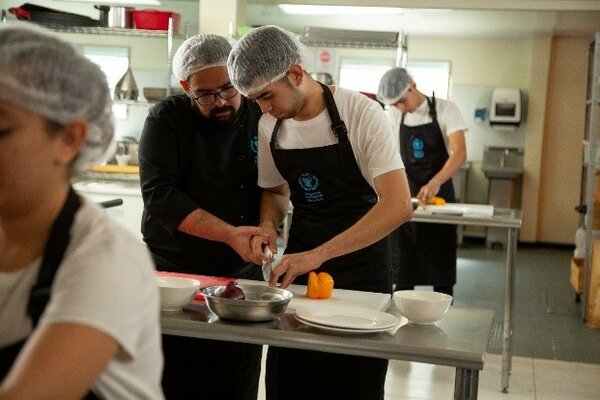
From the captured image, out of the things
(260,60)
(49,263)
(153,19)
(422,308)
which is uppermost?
(153,19)

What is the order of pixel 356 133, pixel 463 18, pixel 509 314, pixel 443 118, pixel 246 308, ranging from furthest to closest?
pixel 463 18 < pixel 443 118 < pixel 509 314 < pixel 356 133 < pixel 246 308

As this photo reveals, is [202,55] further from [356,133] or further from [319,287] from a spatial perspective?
[319,287]

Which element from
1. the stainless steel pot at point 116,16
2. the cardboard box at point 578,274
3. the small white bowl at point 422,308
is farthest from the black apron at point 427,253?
the small white bowl at point 422,308

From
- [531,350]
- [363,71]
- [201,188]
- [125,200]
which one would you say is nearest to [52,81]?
[201,188]

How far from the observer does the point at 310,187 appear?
2.61 m

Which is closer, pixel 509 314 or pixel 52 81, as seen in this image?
pixel 52 81

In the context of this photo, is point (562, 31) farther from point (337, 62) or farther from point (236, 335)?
point (236, 335)

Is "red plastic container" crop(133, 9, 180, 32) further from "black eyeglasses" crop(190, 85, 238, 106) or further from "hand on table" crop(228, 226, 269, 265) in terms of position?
"hand on table" crop(228, 226, 269, 265)

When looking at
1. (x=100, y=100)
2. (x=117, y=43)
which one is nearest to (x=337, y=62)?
(x=117, y=43)

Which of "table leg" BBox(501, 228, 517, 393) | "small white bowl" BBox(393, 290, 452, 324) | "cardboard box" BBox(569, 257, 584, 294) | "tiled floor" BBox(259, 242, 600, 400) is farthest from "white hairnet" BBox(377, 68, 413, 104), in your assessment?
"small white bowl" BBox(393, 290, 452, 324)

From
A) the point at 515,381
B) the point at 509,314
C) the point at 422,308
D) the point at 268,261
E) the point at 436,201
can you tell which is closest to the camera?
the point at 422,308

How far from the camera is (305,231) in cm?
266

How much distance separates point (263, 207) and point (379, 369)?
0.66 meters

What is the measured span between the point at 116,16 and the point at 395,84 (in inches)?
79.5
